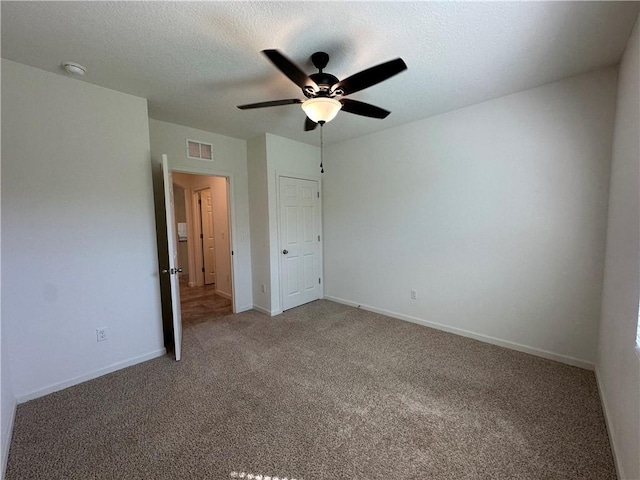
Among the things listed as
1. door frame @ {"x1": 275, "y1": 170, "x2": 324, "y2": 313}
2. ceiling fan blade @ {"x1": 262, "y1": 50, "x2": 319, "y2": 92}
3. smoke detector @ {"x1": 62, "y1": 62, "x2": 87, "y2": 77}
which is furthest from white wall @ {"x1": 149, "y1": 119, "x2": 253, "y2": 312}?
ceiling fan blade @ {"x1": 262, "y1": 50, "x2": 319, "y2": 92}

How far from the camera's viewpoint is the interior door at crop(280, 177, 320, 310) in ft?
13.5

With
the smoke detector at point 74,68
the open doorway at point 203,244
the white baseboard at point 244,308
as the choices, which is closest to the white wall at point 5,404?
the smoke detector at point 74,68

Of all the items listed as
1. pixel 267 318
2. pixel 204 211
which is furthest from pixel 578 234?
pixel 204 211

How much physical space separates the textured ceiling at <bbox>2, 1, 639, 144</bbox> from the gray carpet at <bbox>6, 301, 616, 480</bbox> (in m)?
2.60

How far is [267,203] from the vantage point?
3885 millimetres

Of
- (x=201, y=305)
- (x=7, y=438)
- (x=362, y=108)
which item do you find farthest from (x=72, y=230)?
(x=362, y=108)

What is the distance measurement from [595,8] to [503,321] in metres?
2.61

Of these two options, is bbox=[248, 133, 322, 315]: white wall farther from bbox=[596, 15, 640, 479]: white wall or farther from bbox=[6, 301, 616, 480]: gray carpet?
bbox=[596, 15, 640, 479]: white wall

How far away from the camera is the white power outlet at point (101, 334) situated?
2477 mm

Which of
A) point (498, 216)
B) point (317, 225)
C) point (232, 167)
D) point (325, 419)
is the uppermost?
point (232, 167)

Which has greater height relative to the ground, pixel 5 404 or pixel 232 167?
pixel 232 167

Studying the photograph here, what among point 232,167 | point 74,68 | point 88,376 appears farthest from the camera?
point 232,167

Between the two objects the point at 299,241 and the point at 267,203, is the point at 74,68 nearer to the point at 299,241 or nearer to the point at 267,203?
the point at 267,203

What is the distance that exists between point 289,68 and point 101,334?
9.08 ft
